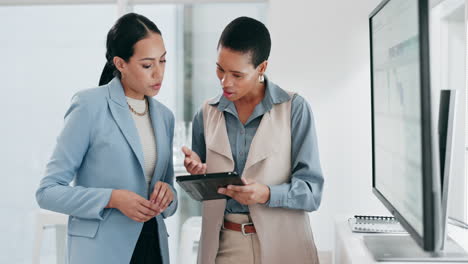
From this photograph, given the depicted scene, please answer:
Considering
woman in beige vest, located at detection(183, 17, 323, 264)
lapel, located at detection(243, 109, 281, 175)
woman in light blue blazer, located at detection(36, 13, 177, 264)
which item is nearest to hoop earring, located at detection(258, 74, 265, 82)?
woman in beige vest, located at detection(183, 17, 323, 264)

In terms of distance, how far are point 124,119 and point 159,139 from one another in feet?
0.48

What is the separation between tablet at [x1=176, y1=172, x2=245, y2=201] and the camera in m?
1.53

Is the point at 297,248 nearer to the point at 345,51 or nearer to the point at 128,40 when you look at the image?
the point at 128,40


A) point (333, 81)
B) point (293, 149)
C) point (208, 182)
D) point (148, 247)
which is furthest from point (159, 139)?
point (333, 81)

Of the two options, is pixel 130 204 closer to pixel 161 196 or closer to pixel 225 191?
pixel 161 196

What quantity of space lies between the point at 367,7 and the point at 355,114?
2.43ft

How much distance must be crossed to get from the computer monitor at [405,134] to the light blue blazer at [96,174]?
0.77 metres

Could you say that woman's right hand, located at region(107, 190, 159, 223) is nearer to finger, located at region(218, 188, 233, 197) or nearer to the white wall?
finger, located at region(218, 188, 233, 197)

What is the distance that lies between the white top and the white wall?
2.00 meters

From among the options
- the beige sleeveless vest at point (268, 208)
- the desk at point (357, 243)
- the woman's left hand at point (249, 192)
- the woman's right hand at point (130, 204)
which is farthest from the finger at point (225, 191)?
the desk at point (357, 243)

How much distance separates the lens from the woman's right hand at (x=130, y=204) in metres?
1.53

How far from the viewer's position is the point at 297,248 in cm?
180

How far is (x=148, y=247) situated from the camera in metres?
1.69

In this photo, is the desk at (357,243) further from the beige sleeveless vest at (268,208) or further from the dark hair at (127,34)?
the dark hair at (127,34)
